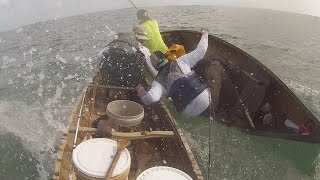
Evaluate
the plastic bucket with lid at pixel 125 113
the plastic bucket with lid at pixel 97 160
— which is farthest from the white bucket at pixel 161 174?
the plastic bucket with lid at pixel 125 113

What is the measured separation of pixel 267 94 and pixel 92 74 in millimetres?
4948

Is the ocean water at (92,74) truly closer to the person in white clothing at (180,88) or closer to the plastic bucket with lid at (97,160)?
the person in white clothing at (180,88)

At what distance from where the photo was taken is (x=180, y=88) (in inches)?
277

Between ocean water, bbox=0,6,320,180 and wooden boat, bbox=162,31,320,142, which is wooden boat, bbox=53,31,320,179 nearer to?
wooden boat, bbox=162,31,320,142

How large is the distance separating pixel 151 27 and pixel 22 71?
10824 millimetres

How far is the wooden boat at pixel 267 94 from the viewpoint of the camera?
23.2ft

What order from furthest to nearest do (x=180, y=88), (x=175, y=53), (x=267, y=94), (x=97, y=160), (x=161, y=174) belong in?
(x=267, y=94), (x=175, y=53), (x=180, y=88), (x=97, y=160), (x=161, y=174)

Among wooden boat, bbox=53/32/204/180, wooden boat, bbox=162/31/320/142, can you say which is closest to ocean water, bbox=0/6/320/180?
wooden boat, bbox=162/31/320/142

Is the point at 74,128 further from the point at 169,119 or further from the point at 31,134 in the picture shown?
the point at 31,134

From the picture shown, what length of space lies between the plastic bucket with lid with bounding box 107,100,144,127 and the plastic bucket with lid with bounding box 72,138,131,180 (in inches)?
67.7

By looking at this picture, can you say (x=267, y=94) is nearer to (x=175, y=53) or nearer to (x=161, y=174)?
(x=175, y=53)

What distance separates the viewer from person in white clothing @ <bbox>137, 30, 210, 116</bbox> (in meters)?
6.97

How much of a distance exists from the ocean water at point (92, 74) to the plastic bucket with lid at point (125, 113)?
2.48 metres

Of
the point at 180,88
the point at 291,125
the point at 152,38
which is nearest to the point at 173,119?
the point at 180,88
